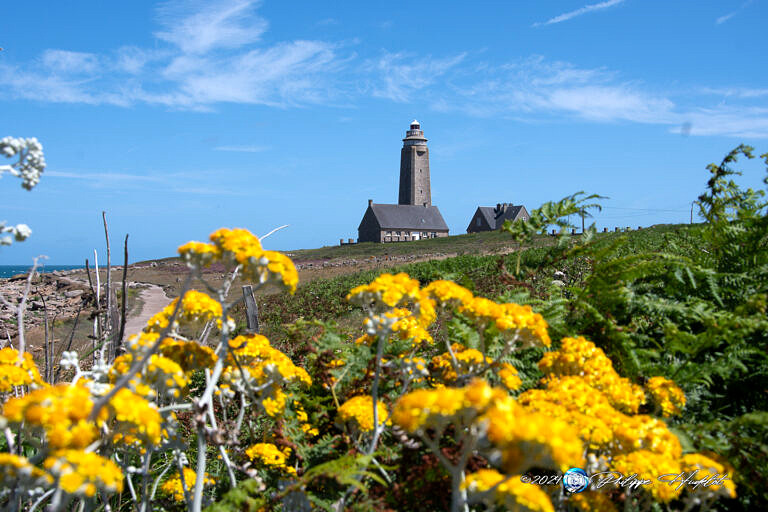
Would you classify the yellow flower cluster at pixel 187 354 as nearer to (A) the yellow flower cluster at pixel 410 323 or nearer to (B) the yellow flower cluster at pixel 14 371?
(B) the yellow flower cluster at pixel 14 371

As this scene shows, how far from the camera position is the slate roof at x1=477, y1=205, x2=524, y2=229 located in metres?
100

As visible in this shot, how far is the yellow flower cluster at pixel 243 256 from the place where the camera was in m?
2.72

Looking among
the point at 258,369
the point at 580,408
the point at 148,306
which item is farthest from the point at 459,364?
the point at 148,306

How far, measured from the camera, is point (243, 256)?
2738mm

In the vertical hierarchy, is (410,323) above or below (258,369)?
above

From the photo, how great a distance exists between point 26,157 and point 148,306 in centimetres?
2412

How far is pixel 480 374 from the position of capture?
316cm

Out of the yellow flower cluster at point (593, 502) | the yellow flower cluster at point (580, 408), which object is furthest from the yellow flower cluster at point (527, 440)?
the yellow flower cluster at point (593, 502)

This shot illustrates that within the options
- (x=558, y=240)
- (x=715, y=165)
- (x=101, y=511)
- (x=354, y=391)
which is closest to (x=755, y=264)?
(x=715, y=165)

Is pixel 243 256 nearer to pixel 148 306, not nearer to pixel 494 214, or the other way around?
pixel 148 306

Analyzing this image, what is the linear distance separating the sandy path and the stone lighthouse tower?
2959 inches

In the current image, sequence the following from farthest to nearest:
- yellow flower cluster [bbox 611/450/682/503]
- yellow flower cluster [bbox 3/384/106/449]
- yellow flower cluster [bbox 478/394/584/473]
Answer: yellow flower cluster [bbox 611/450/682/503], yellow flower cluster [bbox 3/384/106/449], yellow flower cluster [bbox 478/394/584/473]

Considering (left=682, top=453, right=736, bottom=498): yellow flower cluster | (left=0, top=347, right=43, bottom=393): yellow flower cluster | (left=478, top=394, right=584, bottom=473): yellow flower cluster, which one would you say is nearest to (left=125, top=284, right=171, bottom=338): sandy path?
(left=0, top=347, right=43, bottom=393): yellow flower cluster

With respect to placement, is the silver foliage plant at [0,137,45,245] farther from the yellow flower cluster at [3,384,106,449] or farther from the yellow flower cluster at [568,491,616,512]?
the yellow flower cluster at [568,491,616,512]
